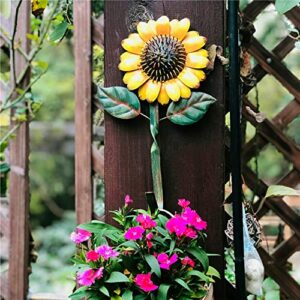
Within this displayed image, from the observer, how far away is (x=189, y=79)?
883mm

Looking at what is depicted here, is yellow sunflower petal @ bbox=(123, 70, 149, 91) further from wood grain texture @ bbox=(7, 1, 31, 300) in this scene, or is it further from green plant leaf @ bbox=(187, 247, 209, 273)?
wood grain texture @ bbox=(7, 1, 31, 300)

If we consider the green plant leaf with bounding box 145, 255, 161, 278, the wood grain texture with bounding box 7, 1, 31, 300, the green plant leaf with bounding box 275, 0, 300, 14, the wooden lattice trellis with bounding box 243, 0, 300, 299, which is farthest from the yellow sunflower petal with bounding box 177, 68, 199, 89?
the wood grain texture with bounding box 7, 1, 31, 300

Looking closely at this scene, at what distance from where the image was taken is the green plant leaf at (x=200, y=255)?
2.72 ft

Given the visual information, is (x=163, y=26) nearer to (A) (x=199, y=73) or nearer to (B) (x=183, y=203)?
(A) (x=199, y=73)

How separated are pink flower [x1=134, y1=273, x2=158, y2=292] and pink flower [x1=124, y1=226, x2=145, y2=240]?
0.06 m

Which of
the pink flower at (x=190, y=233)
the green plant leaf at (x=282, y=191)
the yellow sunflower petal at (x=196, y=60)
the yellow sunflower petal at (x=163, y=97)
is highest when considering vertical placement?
the yellow sunflower petal at (x=196, y=60)

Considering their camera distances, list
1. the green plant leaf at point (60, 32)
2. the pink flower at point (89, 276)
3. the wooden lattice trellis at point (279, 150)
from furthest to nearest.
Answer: the wooden lattice trellis at point (279, 150) → the green plant leaf at point (60, 32) → the pink flower at point (89, 276)

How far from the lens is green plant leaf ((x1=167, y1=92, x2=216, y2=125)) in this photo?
0.88 m

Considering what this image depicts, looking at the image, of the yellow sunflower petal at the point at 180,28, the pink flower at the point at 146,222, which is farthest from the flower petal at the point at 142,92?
the pink flower at the point at 146,222

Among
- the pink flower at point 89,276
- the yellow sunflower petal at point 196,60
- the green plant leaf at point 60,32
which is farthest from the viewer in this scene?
the green plant leaf at point 60,32

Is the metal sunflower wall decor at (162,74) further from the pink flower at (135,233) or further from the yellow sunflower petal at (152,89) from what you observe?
the pink flower at (135,233)

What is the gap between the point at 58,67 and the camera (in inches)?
160

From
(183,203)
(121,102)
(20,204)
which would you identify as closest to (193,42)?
(121,102)

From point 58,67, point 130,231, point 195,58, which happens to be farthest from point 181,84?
point 58,67
